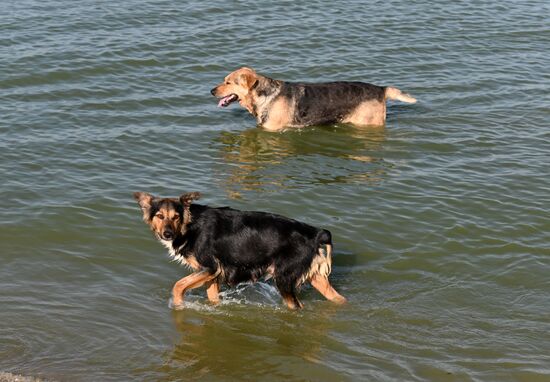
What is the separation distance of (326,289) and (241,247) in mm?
1131

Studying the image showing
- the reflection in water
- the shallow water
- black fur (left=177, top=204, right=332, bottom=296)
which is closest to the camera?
the shallow water

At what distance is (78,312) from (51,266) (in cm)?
138

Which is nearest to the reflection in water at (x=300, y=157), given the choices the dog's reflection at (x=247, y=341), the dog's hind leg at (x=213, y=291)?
the dog's hind leg at (x=213, y=291)

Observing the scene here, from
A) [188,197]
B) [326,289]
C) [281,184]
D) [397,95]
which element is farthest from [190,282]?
[397,95]

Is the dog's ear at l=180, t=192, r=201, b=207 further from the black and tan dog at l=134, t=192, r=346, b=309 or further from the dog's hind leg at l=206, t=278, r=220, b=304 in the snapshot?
the dog's hind leg at l=206, t=278, r=220, b=304

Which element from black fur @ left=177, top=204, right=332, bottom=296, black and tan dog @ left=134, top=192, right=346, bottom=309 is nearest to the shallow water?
black and tan dog @ left=134, top=192, right=346, bottom=309

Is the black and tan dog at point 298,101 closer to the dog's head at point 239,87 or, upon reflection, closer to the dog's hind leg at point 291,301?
the dog's head at point 239,87

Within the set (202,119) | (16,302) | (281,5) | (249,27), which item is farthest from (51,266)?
(281,5)

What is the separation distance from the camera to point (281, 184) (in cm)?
1392

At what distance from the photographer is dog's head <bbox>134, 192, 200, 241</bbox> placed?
973 cm

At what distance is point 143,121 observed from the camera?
53.7ft

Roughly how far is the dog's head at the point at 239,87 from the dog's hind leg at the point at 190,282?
703cm

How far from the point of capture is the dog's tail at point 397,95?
54.6 ft

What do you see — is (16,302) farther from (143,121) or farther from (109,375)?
(143,121)
